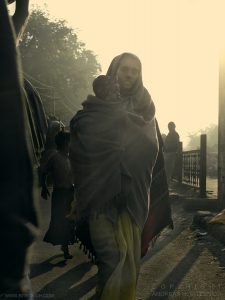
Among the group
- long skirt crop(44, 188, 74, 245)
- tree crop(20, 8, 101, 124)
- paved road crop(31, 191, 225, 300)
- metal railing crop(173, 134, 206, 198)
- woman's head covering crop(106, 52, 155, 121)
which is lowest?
paved road crop(31, 191, 225, 300)

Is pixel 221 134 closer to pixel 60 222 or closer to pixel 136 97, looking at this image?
pixel 60 222

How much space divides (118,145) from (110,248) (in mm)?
761

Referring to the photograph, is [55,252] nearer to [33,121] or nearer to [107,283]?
[107,283]

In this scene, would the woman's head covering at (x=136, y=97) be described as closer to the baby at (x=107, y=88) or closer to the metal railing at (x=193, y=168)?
the baby at (x=107, y=88)

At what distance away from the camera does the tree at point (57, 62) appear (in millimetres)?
43344

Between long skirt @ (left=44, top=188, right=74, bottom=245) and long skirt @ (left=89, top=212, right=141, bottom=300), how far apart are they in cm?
291

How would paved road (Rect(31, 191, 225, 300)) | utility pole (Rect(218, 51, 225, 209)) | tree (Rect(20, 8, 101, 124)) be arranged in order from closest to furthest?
paved road (Rect(31, 191, 225, 300))
utility pole (Rect(218, 51, 225, 209))
tree (Rect(20, 8, 101, 124))

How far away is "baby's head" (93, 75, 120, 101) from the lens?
427 centimetres

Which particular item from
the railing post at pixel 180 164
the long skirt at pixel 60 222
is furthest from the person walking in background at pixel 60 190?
the railing post at pixel 180 164

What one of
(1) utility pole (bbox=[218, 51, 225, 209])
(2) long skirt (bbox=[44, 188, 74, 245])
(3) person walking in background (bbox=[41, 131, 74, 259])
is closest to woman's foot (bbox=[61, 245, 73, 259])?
(2) long skirt (bbox=[44, 188, 74, 245])

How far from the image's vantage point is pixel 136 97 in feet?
15.0

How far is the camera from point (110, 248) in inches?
158

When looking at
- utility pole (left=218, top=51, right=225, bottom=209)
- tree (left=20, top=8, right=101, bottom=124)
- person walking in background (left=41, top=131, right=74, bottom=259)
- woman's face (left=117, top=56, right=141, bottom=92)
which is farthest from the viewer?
tree (left=20, top=8, right=101, bottom=124)

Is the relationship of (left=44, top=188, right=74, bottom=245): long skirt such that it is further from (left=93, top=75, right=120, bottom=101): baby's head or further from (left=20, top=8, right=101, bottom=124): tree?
(left=20, top=8, right=101, bottom=124): tree
